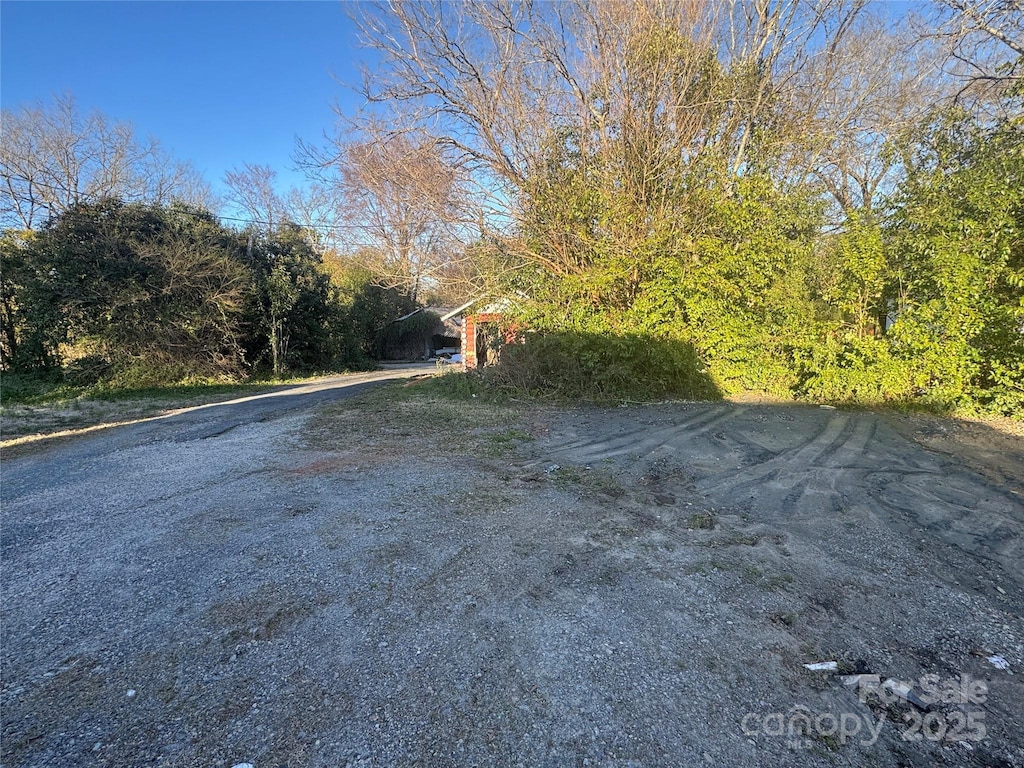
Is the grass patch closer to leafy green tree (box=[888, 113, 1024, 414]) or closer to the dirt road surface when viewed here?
the dirt road surface

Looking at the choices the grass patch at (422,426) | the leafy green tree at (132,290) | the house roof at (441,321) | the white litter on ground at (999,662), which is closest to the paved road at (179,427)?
the grass patch at (422,426)

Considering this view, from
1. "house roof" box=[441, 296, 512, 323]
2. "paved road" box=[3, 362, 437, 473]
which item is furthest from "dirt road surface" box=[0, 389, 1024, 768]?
"house roof" box=[441, 296, 512, 323]

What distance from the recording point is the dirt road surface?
1.64m

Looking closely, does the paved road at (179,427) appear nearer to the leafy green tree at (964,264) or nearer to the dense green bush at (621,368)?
the dense green bush at (621,368)

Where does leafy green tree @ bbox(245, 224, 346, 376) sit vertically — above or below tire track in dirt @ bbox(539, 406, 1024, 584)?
above

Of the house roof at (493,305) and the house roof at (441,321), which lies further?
the house roof at (441,321)

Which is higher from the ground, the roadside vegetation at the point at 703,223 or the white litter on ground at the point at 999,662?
the roadside vegetation at the point at 703,223

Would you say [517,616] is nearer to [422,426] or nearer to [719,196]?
[422,426]

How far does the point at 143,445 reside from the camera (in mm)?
6152

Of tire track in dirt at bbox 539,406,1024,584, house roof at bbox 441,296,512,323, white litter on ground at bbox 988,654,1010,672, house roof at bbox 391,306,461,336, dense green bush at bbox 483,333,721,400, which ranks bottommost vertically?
white litter on ground at bbox 988,654,1010,672

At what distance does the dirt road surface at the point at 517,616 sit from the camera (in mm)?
1638

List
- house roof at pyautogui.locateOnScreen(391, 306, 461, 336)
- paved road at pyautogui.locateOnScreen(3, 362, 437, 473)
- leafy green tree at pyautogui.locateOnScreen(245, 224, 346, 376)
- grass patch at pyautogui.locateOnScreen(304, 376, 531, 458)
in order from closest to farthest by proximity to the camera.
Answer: paved road at pyautogui.locateOnScreen(3, 362, 437, 473)
grass patch at pyautogui.locateOnScreen(304, 376, 531, 458)
leafy green tree at pyautogui.locateOnScreen(245, 224, 346, 376)
house roof at pyautogui.locateOnScreen(391, 306, 461, 336)

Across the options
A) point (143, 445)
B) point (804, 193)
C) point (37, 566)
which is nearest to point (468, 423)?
point (143, 445)

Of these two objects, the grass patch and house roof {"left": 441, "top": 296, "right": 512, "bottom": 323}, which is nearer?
the grass patch
